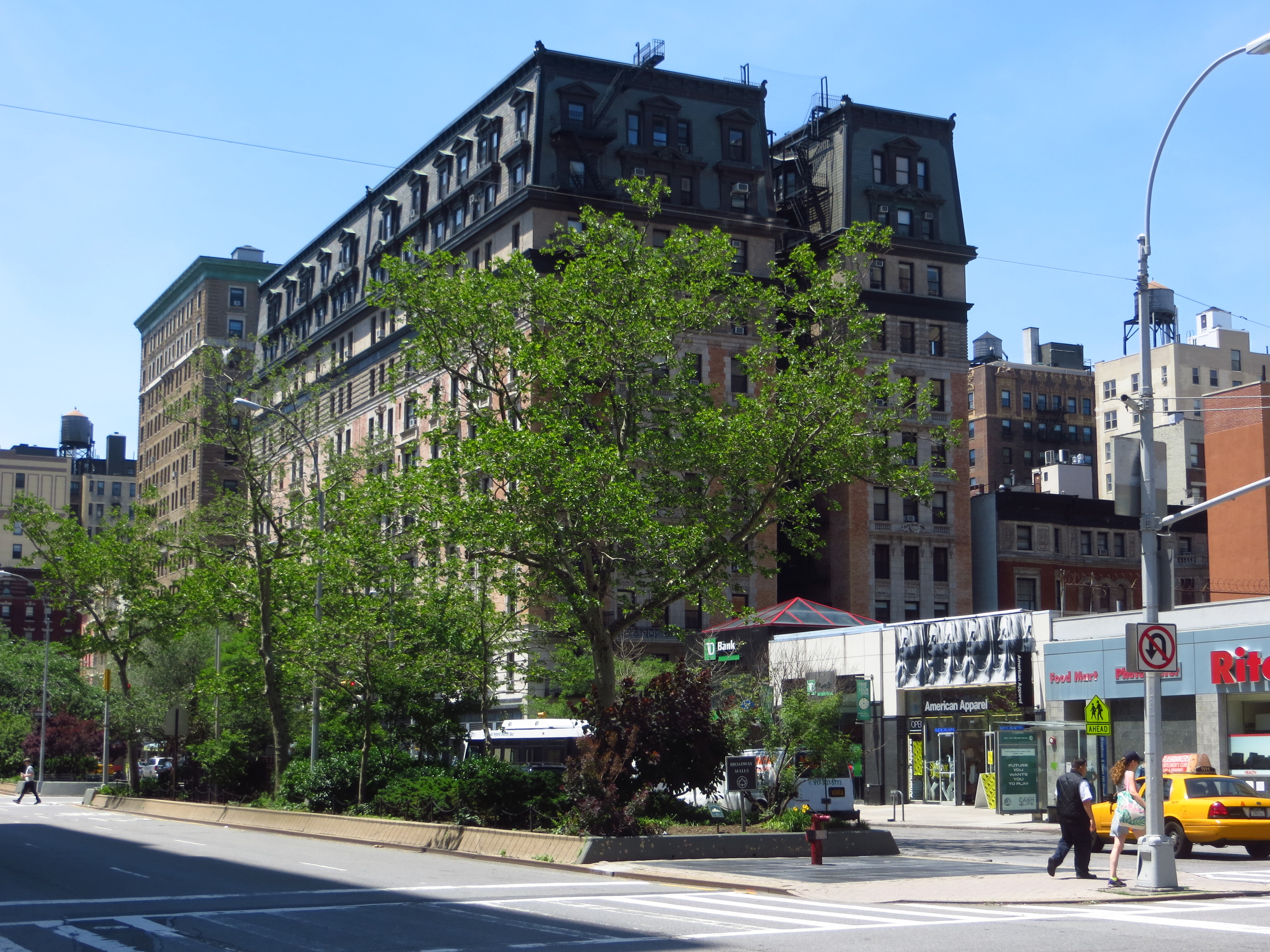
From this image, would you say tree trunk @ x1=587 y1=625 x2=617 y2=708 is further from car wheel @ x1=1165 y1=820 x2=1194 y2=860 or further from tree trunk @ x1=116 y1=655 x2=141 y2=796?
tree trunk @ x1=116 y1=655 x2=141 y2=796

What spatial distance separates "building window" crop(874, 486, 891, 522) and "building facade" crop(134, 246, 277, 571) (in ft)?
211

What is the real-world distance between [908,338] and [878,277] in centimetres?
376

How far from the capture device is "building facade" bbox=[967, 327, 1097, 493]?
120312 millimetres

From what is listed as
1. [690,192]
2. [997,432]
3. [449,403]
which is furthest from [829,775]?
[997,432]

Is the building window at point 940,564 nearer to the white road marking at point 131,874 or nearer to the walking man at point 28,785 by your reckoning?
the walking man at point 28,785

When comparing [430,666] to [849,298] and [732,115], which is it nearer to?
[849,298]

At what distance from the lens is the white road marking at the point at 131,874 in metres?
22.3

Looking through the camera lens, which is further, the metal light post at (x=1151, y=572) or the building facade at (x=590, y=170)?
the building facade at (x=590, y=170)

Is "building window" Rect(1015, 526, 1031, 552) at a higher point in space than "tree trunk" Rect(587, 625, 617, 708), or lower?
higher

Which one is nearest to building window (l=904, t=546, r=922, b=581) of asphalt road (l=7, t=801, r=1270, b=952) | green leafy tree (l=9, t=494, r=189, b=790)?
green leafy tree (l=9, t=494, r=189, b=790)

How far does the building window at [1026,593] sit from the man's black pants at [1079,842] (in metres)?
59.6

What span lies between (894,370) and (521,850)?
56.6m

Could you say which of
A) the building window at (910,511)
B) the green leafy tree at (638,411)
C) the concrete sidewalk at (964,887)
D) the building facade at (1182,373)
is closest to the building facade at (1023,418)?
the building facade at (1182,373)

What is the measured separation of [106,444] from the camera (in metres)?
191
